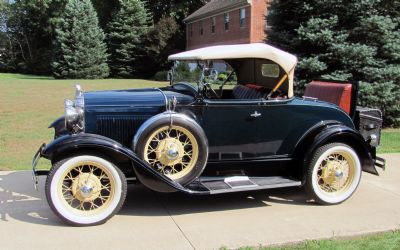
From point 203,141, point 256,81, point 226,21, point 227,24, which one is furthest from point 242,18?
point 203,141

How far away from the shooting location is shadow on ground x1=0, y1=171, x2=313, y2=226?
5055 millimetres

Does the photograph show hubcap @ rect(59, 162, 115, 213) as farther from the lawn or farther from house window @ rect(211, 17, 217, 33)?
house window @ rect(211, 17, 217, 33)

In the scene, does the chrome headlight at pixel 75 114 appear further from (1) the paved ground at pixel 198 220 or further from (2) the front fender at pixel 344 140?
(2) the front fender at pixel 344 140

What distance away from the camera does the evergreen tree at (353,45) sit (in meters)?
10.7

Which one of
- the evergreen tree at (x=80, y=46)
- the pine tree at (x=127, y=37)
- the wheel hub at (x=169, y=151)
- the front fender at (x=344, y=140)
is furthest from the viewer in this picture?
the pine tree at (x=127, y=37)

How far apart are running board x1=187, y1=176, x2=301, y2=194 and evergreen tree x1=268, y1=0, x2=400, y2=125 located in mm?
5808

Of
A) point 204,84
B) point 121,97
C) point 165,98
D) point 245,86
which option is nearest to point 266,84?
point 245,86

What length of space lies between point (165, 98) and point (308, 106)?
166 cm

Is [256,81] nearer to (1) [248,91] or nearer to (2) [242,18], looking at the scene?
(1) [248,91]

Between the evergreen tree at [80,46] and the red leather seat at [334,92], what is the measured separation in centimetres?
3568

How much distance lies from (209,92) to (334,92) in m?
1.91

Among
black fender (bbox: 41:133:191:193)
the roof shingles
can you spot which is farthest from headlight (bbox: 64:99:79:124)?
the roof shingles

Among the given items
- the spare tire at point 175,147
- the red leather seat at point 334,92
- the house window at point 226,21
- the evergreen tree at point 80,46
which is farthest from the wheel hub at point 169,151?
the evergreen tree at point 80,46

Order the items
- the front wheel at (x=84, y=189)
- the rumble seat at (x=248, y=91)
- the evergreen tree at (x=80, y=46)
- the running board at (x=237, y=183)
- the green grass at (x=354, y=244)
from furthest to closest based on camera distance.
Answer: the evergreen tree at (x=80, y=46), the rumble seat at (x=248, y=91), the running board at (x=237, y=183), the front wheel at (x=84, y=189), the green grass at (x=354, y=244)
